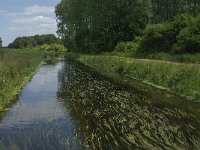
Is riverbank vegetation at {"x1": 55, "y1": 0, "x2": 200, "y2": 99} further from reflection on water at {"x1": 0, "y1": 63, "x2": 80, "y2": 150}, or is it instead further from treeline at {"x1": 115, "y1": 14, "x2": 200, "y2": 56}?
reflection on water at {"x1": 0, "y1": 63, "x2": 80, "y2": 150}

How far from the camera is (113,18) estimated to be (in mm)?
69750

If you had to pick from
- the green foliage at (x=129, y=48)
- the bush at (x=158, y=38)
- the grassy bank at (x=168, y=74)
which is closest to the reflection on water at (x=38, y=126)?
the grassy bank at (x=168, y=74)

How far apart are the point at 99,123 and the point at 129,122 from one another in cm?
121

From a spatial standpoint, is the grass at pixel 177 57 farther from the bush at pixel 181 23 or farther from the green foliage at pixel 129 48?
the bush at pixel 181 23

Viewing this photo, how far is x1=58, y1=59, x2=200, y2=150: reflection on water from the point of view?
460 inches

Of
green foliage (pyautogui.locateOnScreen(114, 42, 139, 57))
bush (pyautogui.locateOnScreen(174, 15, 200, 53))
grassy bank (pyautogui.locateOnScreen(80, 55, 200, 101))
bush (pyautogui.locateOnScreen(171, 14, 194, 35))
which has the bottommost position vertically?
green foliage (pyautogui.locateOnScreen(114, 42, 139, 57))

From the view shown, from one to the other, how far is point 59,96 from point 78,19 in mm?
65380

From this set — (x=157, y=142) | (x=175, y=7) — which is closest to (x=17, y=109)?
(x=157, y=142)

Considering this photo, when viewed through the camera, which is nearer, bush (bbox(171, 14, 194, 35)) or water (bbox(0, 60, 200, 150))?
water (bbox(0, 60, 200, 150))

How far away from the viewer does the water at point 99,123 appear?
1182cm

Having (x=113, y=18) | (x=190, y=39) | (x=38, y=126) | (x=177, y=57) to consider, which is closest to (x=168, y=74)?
(x=38, y=126)

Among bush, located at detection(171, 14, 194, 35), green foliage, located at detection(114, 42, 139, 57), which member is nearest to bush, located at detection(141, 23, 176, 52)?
bush, located at detection(171, 14, 194, 35)

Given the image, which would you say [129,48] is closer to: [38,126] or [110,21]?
[110,21]

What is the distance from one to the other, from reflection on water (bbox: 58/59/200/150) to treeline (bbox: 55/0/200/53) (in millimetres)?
45045
